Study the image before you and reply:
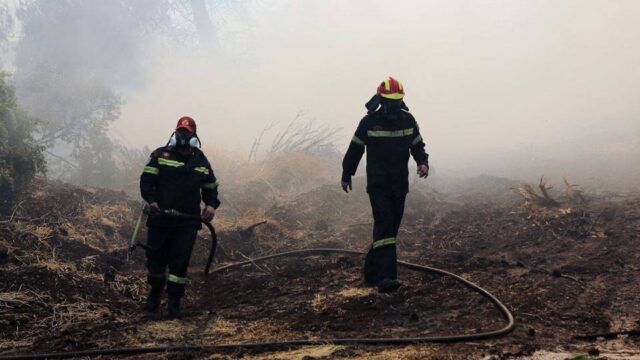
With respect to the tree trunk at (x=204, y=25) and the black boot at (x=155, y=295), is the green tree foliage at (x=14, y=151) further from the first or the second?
the tree trunk at (x=204, y=25)

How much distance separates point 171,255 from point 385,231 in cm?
202

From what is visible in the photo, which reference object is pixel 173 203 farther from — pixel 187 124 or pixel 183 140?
pixel 187 124

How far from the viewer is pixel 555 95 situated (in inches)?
1398

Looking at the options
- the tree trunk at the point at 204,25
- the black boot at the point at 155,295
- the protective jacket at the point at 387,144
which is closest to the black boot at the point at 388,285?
the protective jacket at the point at 387,144

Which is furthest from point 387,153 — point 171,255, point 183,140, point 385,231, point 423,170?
point 171,255

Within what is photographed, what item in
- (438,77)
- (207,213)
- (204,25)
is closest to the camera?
(207,213)

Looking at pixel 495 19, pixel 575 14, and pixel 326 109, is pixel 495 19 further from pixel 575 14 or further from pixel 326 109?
pixel 326 109

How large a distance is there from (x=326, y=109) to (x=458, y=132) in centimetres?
920

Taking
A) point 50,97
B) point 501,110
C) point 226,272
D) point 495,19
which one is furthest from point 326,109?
point 226,272

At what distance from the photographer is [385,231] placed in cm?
509

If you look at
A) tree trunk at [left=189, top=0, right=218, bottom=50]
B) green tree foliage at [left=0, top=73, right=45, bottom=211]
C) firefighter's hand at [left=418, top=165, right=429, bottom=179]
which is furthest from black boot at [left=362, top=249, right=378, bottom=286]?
tree trunk at [left=189, top=0, right=218, bottom=50]

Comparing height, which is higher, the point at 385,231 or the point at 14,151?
the point at 14,151

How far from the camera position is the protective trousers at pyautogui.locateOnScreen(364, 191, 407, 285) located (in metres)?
4.99

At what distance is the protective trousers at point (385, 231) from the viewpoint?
16.4ft
